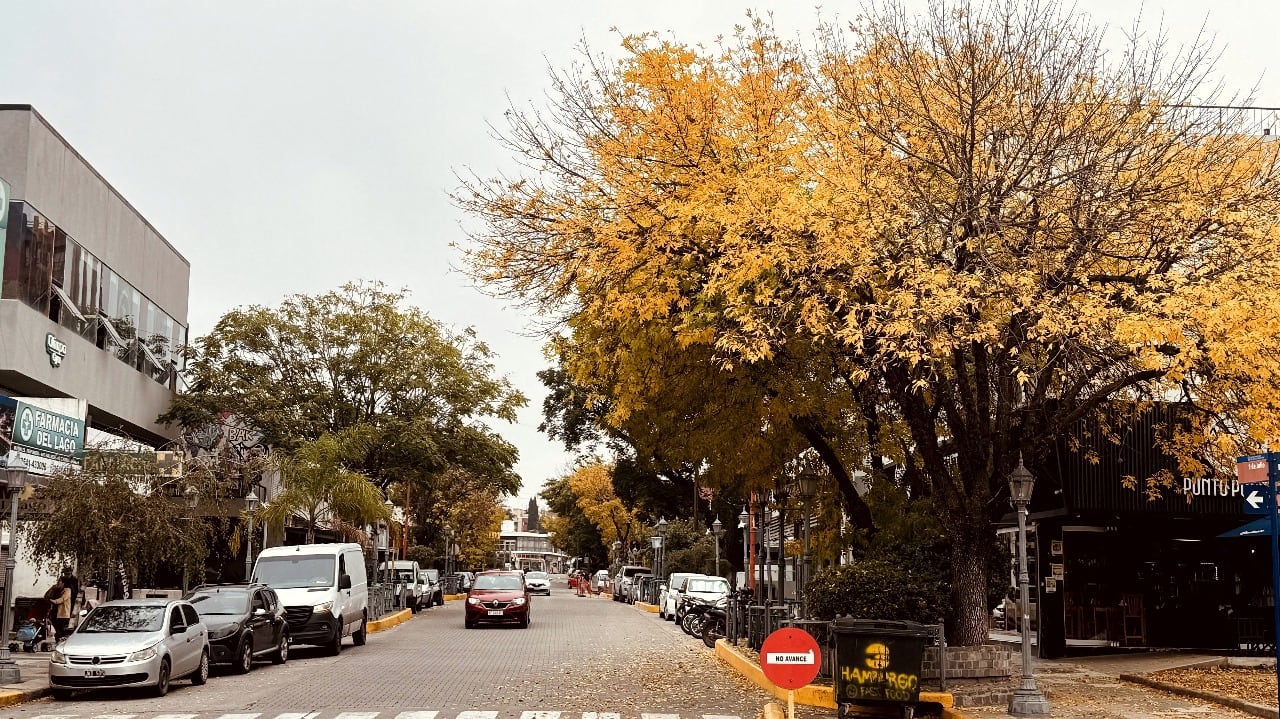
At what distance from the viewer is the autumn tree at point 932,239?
1473 cm

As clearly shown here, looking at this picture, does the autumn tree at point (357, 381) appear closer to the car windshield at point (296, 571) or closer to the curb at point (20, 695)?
the car windshield at point (296, 571)

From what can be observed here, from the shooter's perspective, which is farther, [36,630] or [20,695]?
Result: [36,630]

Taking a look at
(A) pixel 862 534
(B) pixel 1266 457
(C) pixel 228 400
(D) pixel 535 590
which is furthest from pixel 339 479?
(D) pixel 535 590

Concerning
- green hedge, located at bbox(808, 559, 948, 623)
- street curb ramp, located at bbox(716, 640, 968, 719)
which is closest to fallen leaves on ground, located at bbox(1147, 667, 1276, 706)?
street curb ramp, located at bbox(716, 640, 968, 719)

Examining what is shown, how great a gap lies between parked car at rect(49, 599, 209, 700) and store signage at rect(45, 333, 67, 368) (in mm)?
11916

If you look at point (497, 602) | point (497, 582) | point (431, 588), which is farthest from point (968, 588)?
point (431, 588)

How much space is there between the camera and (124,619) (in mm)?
18453

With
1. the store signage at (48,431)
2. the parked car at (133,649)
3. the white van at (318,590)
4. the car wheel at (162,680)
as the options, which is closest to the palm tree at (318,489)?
the white van at (318,590)

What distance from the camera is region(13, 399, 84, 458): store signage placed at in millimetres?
23297

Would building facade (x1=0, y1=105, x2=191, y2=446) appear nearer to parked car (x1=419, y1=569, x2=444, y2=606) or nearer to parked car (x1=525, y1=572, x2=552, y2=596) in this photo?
parked car (x1=419, y1=569, x2=444, y2=606)

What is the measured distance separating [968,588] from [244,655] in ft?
41.0

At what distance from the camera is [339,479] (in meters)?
35.9

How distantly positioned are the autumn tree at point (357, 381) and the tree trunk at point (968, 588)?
27.0 m

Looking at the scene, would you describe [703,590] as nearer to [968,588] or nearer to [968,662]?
[968,588]
